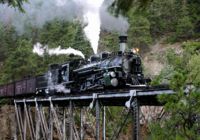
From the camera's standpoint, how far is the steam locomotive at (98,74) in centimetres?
1700

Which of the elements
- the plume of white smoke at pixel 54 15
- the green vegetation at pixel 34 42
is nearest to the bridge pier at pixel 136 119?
the plume of white smoke at pixel 54 15

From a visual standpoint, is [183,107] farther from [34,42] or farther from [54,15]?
[34,42]

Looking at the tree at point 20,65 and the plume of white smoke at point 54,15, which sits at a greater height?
the plume of white smoke at point 54,15

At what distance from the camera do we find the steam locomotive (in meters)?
17.0

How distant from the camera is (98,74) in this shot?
17.8 meters

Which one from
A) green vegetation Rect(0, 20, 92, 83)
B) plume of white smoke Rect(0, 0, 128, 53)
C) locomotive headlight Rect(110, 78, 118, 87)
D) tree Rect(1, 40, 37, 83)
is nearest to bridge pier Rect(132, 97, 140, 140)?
locomotive headlight Rect(110, 78, 118, 87)

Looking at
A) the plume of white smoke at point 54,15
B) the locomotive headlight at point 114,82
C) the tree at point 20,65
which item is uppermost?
the plume of white smoke at point 54,15

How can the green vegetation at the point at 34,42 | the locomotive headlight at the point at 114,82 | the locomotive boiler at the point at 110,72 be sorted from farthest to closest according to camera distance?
the green vegetation at the point at 34,42
the locomotive boiler at the point at 110,72
the locomotive headlight at the point at 114,82

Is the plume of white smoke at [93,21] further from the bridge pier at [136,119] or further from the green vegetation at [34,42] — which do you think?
the bridge pier at [136,119]

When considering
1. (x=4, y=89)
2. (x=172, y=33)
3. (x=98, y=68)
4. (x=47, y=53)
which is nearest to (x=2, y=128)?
(x=4, y=89)

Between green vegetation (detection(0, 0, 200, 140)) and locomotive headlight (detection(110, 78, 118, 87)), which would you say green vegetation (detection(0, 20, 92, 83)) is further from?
locomotive headlight (detection(110, 78, 118, 87))

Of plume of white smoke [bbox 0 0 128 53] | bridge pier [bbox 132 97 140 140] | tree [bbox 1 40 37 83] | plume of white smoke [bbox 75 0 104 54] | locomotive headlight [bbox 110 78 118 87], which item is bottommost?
bridge pier [bbox 132 97 140 140]

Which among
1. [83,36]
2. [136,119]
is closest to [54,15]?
[83,36]

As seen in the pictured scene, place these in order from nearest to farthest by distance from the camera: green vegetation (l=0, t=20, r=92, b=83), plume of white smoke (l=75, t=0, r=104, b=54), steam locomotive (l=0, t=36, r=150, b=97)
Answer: steam locomotive (l=0, t=36, r=150, b=97), plume of white smoke (l=75, t=0, r=104, b=54), green vegetation (l=0, t=20, r=92, b=83)
